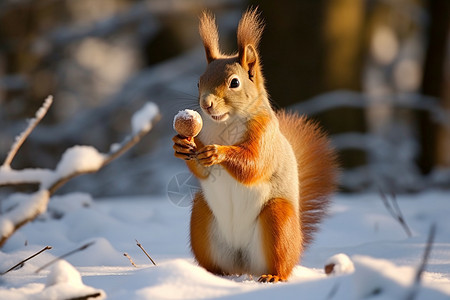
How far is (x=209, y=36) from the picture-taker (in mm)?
1931

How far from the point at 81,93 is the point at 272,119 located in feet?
19.6

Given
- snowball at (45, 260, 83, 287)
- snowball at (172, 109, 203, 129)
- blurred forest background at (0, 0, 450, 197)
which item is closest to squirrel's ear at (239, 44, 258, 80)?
snowball at (172, 109, 203, 129)

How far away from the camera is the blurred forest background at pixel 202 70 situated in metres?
4.84

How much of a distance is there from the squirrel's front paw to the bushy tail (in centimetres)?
46

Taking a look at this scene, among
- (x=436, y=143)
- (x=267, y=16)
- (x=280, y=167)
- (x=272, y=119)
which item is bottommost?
(x=436, y=143)

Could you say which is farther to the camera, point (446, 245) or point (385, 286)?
point (446, 245)

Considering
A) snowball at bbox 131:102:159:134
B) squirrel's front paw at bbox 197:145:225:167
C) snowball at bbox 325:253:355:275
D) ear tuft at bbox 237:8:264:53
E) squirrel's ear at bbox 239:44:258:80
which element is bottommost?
snowball at bbox 325:253:355:275

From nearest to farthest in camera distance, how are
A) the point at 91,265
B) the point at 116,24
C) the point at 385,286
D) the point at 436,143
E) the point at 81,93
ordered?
1. the point at 385,286
2. the point at 91,265
3. the point at 436,143
4. the point at 116,24
5. the point at 81,93

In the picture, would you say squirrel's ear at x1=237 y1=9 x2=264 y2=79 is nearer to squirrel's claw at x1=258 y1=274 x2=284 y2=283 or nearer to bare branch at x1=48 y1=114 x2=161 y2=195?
bare branch at x1=48 y1=114 x2=161 y2=195

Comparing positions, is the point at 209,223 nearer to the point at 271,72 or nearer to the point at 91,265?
the point at 91,265

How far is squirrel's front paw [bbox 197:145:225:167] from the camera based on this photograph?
161 cm

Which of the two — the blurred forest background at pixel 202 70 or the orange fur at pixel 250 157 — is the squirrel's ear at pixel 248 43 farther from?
the blurred forest background at pixel 202 70

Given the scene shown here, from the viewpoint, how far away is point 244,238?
175 cm

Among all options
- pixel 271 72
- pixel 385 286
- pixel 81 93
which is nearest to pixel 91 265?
pixel 385 286
